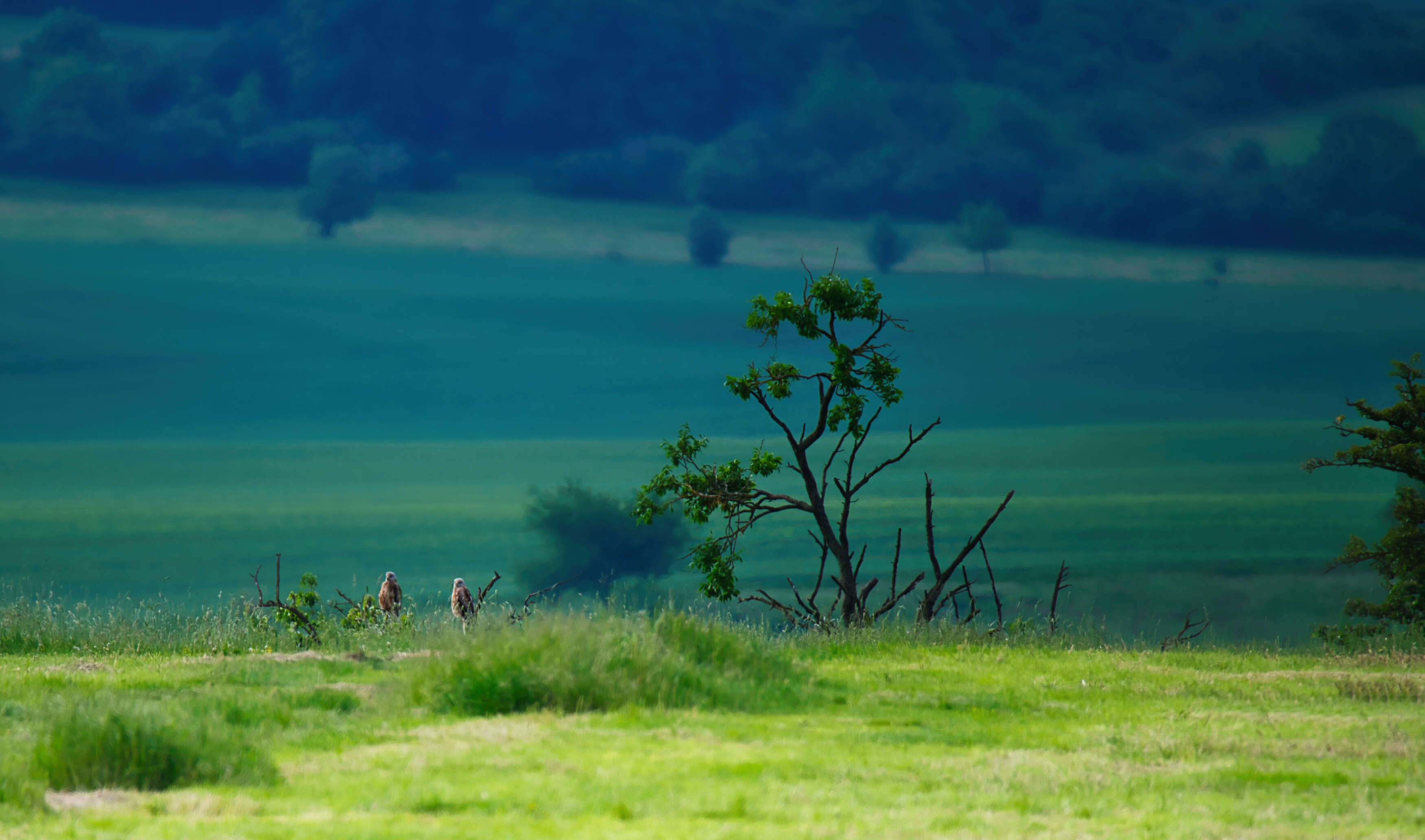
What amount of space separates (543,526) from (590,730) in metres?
87.3

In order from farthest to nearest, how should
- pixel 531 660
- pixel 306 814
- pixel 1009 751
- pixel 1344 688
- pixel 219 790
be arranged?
pixel 1344 688 → pixel 531 660 → pixel 1009 751 → pixel 219 790 → pixel 306 814

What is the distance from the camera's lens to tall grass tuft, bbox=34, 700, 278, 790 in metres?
9.91

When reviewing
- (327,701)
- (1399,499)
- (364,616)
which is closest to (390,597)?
(364,616)

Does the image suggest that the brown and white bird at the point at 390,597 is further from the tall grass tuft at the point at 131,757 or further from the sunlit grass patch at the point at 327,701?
the tall grass tuft at the point at 131,757

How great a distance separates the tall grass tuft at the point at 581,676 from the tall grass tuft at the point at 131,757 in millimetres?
3051

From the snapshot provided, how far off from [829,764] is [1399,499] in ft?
69.5

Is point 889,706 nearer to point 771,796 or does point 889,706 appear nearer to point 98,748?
point 771,796

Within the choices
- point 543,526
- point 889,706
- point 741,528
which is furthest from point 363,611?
point 543,526

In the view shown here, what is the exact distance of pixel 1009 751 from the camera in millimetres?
11156

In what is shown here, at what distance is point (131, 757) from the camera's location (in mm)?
9938

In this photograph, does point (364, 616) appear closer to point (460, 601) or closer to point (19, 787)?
point (460, 601)

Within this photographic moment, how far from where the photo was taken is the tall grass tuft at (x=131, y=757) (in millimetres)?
9914

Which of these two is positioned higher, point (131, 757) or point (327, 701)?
point (131, 757)

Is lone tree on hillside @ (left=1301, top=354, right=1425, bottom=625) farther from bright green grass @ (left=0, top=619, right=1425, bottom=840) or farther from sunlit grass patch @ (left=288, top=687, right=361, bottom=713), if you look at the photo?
sunlit grass patch @ (left=288, top=687, right=361, bottom=713)
